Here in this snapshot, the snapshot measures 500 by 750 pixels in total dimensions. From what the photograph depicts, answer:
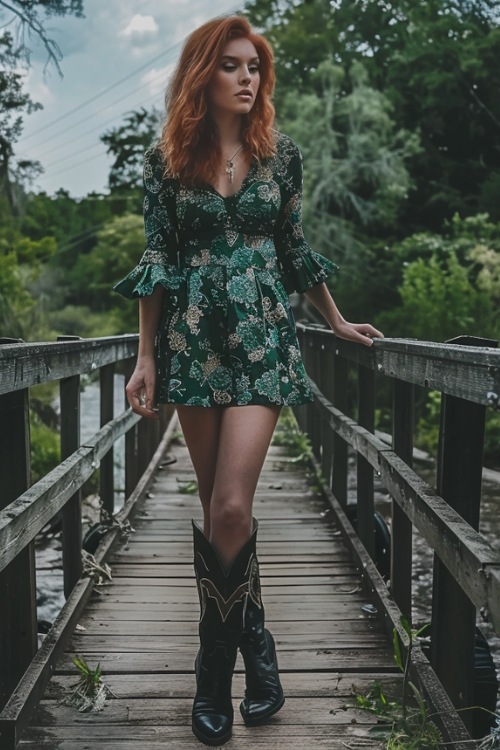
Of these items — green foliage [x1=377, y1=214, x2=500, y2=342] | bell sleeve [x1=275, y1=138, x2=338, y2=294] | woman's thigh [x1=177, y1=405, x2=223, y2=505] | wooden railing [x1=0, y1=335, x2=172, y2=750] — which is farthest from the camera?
green foliage [x1=377, y1=214, x2=500, y2=342]

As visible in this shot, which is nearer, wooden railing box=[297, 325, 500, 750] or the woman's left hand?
wooden railing box=[297, 325, 500, 750]

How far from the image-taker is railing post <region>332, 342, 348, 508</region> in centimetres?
478

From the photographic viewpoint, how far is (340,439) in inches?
186

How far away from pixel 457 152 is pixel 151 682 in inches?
903

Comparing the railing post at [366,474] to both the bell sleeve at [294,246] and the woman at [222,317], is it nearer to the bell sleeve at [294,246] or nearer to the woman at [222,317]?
the bell sleeve at [294,246]

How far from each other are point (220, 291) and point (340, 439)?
2511 millimetres

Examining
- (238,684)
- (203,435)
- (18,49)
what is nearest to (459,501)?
(203,435)

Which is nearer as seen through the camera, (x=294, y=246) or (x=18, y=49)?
(x=294, y=246)

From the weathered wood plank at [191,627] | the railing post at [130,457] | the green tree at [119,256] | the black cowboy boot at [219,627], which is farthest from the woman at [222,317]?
the green tree at [119,256]

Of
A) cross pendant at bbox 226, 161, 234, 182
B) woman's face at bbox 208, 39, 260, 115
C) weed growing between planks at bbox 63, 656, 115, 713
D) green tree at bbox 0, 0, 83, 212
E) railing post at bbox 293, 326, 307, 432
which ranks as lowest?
weed growing between planks at bbox 63, 656, 115, 713

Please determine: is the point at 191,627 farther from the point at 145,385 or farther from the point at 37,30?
the point at 37,30

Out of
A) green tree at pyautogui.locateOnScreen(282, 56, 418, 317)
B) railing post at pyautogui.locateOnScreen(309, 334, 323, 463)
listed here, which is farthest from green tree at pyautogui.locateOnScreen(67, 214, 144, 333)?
railing post at pyautogui.locateOnScreen(309, 334, 323, 463)

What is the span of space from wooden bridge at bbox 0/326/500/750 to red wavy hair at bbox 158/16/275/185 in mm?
596

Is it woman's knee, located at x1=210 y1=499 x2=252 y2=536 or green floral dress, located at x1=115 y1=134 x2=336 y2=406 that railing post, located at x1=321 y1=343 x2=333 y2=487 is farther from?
woman's knee, located at x1=210 y1=499 x2=252 y2=536
